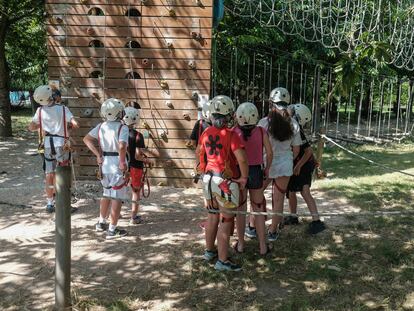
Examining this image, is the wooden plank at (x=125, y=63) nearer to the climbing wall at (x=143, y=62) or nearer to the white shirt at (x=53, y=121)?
the climbing wall at (x=143, y=62)

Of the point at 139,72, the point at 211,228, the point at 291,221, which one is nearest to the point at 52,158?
the point at 139,72

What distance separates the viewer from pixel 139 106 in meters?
7.72

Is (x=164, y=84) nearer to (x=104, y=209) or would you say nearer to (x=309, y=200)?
(x=104, y=209)

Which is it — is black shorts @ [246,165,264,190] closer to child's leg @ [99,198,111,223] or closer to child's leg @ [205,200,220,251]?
child's leg @ [205,200,220,251]

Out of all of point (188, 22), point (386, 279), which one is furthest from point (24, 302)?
point (188, 22)

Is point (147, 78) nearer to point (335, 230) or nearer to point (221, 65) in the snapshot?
point (335, 230)

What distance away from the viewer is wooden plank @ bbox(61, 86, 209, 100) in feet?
25.4

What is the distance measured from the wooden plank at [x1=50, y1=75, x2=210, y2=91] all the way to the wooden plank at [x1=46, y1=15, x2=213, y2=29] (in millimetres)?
899

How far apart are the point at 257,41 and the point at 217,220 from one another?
12330 mm

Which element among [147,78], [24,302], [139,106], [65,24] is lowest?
[24,302]

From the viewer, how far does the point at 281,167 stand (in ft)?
16.7

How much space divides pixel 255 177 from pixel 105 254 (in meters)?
1.76

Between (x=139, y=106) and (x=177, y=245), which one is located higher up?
(x=139, y=106)

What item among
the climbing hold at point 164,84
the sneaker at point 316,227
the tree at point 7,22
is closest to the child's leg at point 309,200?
the sneaker at point 316,227
